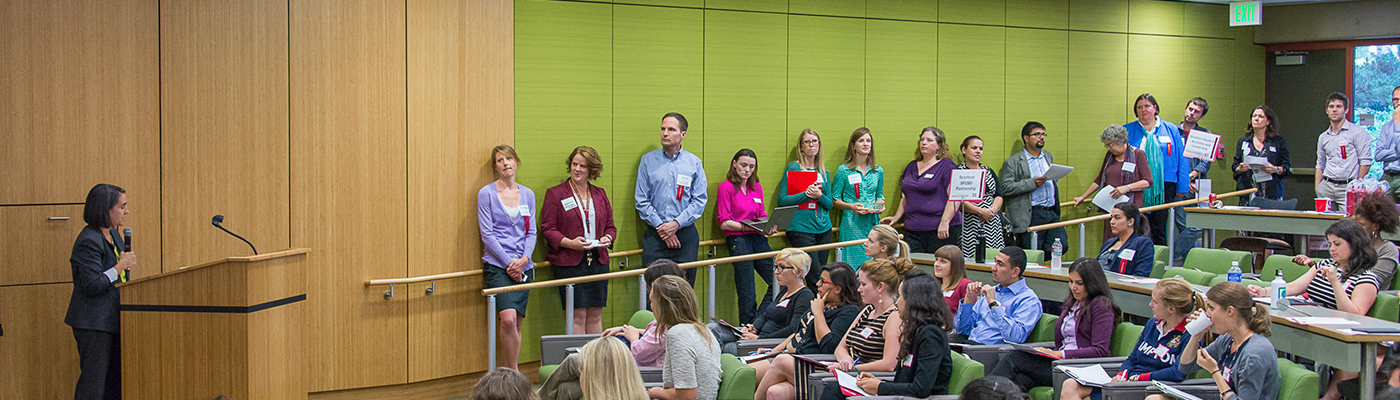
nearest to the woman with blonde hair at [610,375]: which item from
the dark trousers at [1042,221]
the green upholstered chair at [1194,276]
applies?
the green upholstered chair at [1194,276]

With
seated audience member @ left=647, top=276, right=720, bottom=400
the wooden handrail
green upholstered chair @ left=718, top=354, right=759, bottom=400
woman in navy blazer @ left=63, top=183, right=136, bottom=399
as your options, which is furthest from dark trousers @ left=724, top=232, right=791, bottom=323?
woman in navy blazer @ left=63, top=183, right=136, bottom=399

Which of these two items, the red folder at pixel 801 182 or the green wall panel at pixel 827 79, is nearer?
the red folder at pixel 801 182

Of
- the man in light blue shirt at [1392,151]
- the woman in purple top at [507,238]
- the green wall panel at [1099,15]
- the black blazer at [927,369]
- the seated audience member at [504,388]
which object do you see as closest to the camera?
the seated audience member at [504,388]

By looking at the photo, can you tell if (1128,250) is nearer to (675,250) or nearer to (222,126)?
(675,250)

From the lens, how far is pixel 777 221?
7051 mm

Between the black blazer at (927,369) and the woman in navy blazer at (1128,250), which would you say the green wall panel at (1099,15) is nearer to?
the woman in navy blazer at (1128,250)

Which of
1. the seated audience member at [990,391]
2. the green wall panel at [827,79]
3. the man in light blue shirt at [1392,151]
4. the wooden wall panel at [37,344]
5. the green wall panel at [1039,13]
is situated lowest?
the wooden wall panel at [37,344]

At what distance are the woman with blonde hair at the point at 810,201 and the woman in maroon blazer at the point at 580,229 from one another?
1.42 m

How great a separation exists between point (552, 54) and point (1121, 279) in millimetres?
3805

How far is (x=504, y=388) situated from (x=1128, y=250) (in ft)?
→ 14.7

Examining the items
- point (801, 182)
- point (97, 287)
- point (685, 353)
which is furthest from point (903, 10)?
point (97, 287)

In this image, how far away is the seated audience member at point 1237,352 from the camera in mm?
3680

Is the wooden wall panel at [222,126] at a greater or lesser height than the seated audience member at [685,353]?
greater

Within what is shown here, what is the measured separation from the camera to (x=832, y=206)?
7820 mm
